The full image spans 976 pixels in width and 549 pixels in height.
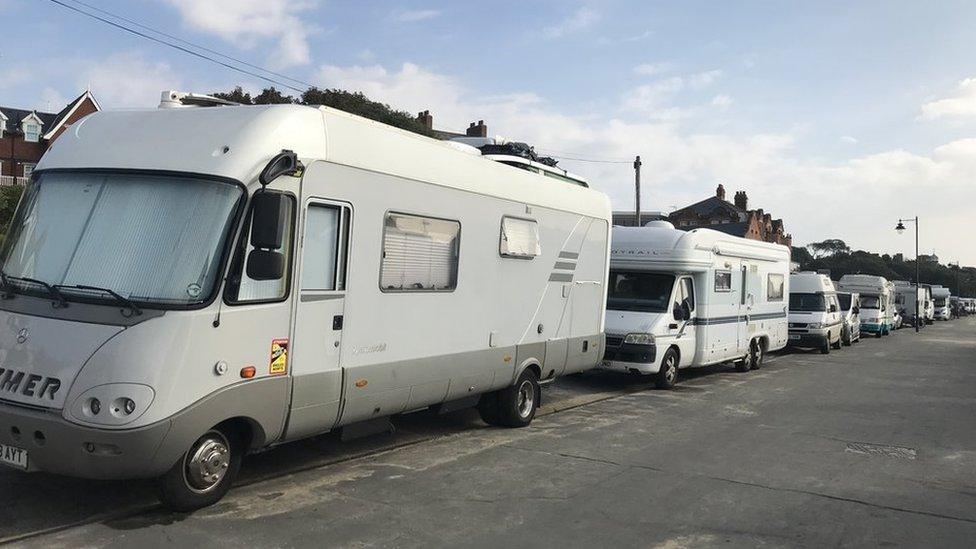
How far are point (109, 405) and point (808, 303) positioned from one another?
77.6ft

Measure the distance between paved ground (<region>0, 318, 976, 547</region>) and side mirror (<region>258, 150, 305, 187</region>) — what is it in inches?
100.0

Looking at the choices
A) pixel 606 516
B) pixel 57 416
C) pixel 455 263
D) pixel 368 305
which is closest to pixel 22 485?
pixel 57 416

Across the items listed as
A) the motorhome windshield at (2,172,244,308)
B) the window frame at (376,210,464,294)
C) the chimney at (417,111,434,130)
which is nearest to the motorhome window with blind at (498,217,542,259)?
the window frame at (376,210,464,294)

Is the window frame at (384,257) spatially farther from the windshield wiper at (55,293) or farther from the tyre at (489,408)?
the windshield wiper at (55,293)

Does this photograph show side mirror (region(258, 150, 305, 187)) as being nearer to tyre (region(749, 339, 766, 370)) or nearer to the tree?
tyre (region(749, 339, 766, 370))

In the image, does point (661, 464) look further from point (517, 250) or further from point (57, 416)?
point (57, 416)

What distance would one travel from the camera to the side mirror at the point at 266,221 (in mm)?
→ 5254

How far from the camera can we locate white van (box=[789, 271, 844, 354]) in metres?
23.6

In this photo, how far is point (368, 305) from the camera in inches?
257

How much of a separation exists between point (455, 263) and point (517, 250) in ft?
4.01

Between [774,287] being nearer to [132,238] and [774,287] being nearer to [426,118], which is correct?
[132,238]

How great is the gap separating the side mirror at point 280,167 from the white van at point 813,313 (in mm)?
21681

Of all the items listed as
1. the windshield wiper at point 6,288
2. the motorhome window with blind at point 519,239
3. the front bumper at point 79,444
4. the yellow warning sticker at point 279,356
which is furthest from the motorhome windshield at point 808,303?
the windshield wiper at point 6,288

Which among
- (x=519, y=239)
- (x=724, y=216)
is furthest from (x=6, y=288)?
(x=724, y=216)
